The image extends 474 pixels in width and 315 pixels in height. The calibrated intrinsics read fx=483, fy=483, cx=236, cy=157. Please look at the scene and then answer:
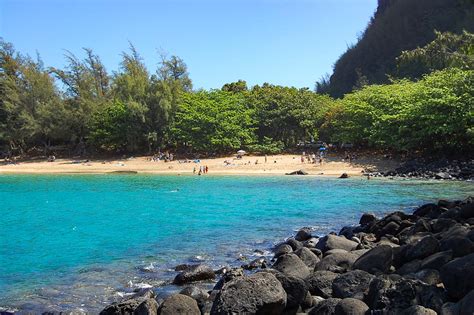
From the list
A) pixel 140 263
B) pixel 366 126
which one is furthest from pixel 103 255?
pixel 366 126

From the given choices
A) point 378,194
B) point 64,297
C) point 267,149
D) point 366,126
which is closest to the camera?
point 64,297

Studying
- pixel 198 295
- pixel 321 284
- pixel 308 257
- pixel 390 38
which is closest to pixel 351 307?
pixel 321 284

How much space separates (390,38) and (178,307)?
95.1 m

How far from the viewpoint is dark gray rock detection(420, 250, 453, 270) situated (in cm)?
761

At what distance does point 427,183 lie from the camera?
29766mm

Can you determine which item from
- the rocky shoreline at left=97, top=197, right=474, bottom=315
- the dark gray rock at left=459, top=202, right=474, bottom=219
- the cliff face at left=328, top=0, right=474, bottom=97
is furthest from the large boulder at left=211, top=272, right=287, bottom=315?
the cliff face at left=328, top=0, right=474, bottom=97

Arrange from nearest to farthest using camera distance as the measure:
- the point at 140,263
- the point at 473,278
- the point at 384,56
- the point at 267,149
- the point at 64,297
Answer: the point at 473,278 → the point at 64,297 → the point at 140,263 → the point at 267,149 → the point at 384,56

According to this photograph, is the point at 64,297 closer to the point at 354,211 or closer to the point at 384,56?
the point at 354,211

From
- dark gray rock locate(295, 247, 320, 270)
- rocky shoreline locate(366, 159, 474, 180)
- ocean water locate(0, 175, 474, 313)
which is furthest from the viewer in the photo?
rocky shoreline locate(366, 159, 474, 180)

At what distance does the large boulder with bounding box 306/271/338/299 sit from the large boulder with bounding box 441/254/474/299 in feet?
5.85

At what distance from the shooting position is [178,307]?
22.5 feet

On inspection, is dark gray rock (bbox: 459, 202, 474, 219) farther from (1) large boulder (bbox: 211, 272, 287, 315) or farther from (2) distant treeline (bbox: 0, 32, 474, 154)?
(2) distant treeline (bbox: 0, 32, 474, 154)

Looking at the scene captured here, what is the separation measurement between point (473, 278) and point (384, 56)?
92.4m

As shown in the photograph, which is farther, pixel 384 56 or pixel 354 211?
pixel 384 56
